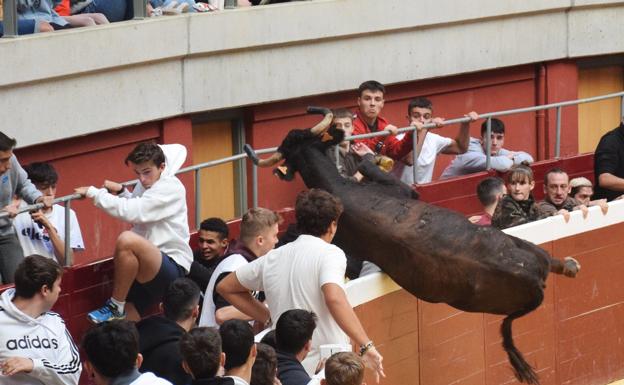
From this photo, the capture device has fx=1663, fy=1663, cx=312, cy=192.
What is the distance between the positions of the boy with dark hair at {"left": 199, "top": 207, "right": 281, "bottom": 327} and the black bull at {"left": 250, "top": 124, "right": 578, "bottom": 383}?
3.26 feet

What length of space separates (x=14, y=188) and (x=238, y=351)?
2.97m

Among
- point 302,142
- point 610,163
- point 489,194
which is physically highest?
point 302,142

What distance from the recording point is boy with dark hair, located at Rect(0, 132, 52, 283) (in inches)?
383

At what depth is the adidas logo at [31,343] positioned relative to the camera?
820 centimetres

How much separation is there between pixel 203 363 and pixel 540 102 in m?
11.3

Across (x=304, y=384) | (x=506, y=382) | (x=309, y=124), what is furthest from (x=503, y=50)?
(x=304, y=384)

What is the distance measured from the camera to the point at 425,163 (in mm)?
13508

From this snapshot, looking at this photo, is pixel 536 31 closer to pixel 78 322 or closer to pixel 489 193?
pixel 489 193

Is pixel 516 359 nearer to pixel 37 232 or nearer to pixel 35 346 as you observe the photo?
pixel 37 232

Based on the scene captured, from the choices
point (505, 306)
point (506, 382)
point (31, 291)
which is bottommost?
point (506, 382)

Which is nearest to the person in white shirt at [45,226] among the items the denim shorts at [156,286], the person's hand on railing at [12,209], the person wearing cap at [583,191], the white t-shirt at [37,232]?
the white t-shirt at [37,232]

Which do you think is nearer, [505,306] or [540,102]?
[505,306]

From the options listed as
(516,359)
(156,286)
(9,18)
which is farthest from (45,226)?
(516,359)

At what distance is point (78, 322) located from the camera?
10.3 m
